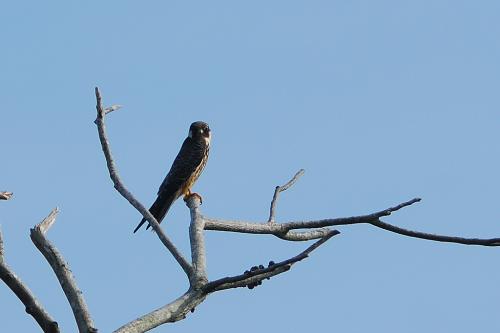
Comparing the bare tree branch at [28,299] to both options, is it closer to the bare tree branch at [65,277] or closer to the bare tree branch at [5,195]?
the bare tree branch at [65,277]

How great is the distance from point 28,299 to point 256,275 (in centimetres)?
101

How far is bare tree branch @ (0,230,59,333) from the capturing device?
432cm

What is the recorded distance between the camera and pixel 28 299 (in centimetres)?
441

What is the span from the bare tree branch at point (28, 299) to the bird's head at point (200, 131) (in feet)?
27.2

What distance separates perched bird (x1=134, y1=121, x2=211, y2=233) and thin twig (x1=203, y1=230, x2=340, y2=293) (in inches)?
235

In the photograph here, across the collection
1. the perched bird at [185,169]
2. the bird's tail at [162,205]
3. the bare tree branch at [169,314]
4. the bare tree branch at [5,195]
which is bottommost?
the bare tree branch at [169,314]

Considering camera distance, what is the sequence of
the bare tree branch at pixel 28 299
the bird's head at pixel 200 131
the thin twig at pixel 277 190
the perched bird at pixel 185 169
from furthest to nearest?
the bird's head at pixel 200 131, the perched bird at pixel 185 169, the thin twig at pixel 277 190, the bare tree branch at pixel 28 299

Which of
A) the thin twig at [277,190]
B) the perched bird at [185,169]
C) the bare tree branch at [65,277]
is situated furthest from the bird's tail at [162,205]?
the bare tree branch at [65,277]

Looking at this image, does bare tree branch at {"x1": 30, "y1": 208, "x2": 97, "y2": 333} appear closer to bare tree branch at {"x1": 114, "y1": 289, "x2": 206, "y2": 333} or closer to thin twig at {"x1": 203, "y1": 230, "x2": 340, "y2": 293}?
bare tree branch at {"x1": 114, "y1": 289, "x2": 206, "y2": 333}

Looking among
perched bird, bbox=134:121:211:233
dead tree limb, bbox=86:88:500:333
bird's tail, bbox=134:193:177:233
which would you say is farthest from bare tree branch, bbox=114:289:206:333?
bird's tail, bbox=134:193:177:233

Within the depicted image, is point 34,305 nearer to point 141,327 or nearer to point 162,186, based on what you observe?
point 141,327

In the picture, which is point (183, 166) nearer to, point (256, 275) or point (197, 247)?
point (197, 247)

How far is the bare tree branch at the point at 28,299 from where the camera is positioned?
4.32 meters

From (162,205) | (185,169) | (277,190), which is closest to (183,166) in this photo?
(185,169)
